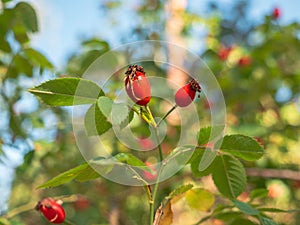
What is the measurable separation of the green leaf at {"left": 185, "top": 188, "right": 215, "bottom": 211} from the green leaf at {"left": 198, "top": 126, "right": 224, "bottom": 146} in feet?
0.97

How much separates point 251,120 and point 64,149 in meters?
1.18

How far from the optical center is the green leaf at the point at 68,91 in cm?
79

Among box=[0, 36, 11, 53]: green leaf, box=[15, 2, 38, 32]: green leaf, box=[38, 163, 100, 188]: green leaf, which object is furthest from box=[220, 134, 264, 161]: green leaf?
box=[0, 36, 11, 53]: green leaf

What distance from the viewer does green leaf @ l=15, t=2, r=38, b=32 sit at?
1.41 meters

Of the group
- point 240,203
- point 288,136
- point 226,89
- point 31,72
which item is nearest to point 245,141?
point 240,203

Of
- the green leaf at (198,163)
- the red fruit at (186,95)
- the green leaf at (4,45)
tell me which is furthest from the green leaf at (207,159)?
the green leaf at (4,45)

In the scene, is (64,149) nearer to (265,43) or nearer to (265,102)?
(265,43)

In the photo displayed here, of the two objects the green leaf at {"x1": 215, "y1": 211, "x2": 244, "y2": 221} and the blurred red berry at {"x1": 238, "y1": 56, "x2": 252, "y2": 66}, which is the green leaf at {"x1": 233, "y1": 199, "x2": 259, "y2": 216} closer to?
the green leaf at {"x1": 215, "y1": 211, "x2": 244, "y2": 221}

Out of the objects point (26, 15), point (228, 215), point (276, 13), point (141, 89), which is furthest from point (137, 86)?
point (276, 13)

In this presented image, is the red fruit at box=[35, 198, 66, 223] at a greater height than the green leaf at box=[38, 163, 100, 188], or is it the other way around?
the green leaf at box=[38, 163, 100, 188]

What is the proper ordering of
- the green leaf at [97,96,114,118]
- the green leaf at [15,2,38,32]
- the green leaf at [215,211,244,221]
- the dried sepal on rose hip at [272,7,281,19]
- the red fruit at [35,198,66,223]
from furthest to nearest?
1. the dried sepal on rose hip at [272,7,281,19]
2. the green leaf at [15,2,38,32]
3. the green leaf at [215,211,244,221]
4. the red fruit at [35,198,66,223]
5. the green leaf at [97,96,114,118]

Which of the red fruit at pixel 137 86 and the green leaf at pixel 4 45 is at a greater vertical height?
the green leaf at pixel 4 45

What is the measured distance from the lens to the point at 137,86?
780 millimetres

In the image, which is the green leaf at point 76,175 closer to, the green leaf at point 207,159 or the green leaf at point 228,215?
the green leaf at point 207,159
